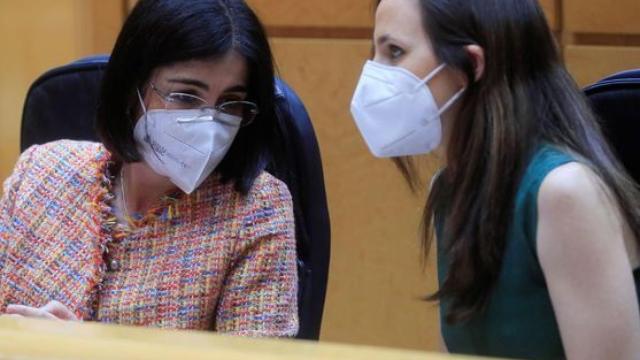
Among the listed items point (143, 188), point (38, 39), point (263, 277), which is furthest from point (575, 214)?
point (38, 39)

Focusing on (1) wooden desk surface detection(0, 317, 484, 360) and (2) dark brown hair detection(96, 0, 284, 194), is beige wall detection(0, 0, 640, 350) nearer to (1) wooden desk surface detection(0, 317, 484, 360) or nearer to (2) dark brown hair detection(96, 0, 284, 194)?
(2) dark brown hair detection(96, 0, 284, 194)

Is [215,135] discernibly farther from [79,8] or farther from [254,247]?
[79,8]

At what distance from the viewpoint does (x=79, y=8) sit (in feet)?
10.4

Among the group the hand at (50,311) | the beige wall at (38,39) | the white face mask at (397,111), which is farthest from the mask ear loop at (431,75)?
the beige wall at (38,39)

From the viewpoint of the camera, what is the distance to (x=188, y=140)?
162 centimetres

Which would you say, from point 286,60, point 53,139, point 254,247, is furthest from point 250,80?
point 286,60

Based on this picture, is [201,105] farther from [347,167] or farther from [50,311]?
[347,167]

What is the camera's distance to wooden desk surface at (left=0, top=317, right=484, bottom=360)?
58cm

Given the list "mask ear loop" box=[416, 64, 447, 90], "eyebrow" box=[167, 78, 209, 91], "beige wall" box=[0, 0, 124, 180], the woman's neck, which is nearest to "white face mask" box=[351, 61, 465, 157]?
"mask ear loop" box=[416, 64, 447, 90]

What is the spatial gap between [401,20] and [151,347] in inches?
35.8

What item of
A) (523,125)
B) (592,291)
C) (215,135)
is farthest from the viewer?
(215,135)

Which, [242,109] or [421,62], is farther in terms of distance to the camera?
[242,109]

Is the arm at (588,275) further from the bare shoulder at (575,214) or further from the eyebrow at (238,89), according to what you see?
the eyebrow at (238,89)

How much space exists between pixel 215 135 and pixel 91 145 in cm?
26
